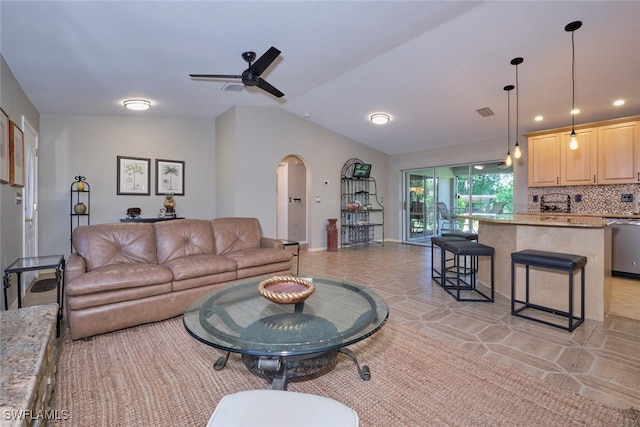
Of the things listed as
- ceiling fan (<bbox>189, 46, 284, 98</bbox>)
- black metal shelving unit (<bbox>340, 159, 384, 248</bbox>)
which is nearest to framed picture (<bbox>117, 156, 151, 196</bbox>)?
ceiling fan (<bbox>189, 46, 284, 98</bbox>)

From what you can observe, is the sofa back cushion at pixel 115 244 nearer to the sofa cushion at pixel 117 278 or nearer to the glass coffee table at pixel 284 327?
the sofa cushion at pixel 117 278

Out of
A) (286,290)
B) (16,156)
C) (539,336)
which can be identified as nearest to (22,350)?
(286,290)

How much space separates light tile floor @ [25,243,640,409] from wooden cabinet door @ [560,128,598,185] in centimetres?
168

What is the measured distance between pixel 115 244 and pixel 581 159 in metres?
6.80

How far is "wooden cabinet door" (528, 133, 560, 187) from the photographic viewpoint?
520cm

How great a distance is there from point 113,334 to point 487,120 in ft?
20.8

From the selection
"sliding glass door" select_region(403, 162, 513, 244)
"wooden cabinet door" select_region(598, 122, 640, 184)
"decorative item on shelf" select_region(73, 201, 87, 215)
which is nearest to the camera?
"wooden cabinet door" select_region(598, 122, 640, 184)

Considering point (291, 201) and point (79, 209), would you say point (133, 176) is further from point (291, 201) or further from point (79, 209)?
point (291, 201)

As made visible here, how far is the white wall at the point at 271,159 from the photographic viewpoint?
5652mm

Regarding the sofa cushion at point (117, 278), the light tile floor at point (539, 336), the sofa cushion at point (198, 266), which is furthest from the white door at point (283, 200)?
the sofa cushion at point (117, 278)

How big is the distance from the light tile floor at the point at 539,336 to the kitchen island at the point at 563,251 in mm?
208

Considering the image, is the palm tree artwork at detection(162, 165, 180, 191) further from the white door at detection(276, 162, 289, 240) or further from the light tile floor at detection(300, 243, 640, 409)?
the light tile floor at detection(300, 243, 640, 409)

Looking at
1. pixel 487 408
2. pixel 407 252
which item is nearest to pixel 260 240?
pixel 487 408

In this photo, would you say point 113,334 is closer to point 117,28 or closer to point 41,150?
point 117,28
